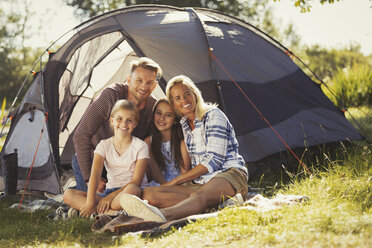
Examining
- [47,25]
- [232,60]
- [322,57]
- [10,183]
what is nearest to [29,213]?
[10,183]

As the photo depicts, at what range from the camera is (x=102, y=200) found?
11.0 feet

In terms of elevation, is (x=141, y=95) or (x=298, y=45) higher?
(x=298, y=45)

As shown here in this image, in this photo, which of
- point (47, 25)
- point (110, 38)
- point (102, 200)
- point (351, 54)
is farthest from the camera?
point (351, 54)

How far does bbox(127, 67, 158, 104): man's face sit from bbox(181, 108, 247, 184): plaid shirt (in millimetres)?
571

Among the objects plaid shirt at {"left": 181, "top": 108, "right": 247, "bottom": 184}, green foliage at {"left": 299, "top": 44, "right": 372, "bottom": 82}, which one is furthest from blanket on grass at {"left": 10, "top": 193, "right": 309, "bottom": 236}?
green foliage at {"left": 299, "top": 44, "right": 372, "bottom": 82}

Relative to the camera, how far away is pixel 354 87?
9266mm

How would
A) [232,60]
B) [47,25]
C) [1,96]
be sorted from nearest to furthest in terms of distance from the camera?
[232,60] < [1,96] < [47,25]

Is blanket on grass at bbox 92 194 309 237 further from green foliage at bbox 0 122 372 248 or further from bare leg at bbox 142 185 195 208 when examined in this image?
bare leg at bbox 142 185 195 208

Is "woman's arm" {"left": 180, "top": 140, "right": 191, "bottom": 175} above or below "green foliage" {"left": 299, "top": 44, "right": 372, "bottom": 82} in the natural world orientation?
below

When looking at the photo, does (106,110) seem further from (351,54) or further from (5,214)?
(351,54)

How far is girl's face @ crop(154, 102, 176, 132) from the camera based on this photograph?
11.7 ft

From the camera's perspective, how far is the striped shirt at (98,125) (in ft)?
12.4

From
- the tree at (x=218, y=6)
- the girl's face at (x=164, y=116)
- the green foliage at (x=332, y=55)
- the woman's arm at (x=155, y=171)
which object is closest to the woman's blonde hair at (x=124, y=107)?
the girl's face at (x=164, y=116)

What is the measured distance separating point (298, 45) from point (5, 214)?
110 ft
